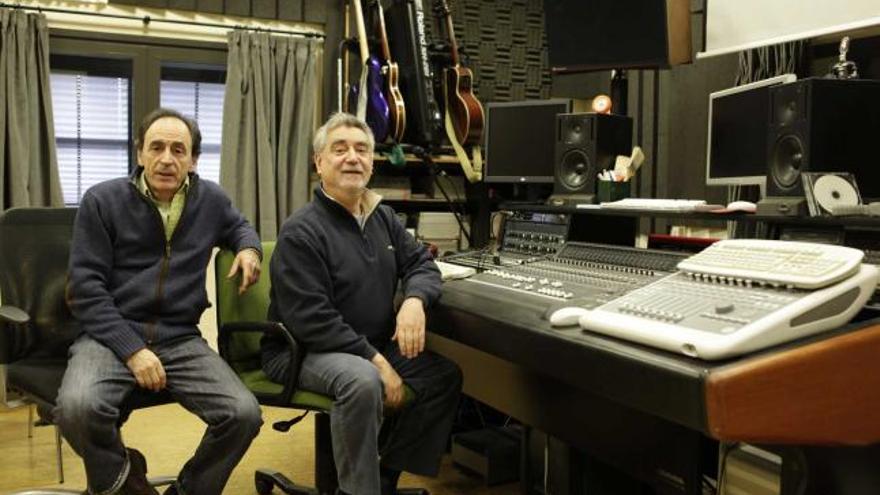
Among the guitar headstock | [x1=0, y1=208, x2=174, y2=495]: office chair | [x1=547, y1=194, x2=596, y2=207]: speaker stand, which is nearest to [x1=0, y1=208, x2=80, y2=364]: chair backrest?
[x1=0, y1=208, x2=174, y2=495]: office chair

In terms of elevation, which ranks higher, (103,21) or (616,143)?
(103,21)

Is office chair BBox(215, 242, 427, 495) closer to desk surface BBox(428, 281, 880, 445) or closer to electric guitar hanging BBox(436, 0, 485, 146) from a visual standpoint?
desk surface BBox(428, 281, 880, 445)

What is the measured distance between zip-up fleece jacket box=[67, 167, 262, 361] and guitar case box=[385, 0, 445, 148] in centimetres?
184

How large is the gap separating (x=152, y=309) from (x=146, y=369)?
0.22 m

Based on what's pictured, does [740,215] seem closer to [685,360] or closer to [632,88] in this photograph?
[685,360]

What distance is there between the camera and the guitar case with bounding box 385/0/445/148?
4008 mm

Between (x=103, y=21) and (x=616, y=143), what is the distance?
2.75 meters

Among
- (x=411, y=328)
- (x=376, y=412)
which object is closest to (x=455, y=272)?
(x=411, y=328)

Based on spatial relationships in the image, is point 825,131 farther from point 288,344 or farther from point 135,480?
point 135,480

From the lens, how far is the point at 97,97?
4.29 m

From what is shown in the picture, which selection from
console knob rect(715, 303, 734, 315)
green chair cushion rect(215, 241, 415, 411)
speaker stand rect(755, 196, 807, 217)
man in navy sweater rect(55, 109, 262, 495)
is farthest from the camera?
green chair cushion rect(215, 241, 415, 411)

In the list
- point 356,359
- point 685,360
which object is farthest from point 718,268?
point 356,359

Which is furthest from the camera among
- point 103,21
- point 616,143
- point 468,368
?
point 103,21

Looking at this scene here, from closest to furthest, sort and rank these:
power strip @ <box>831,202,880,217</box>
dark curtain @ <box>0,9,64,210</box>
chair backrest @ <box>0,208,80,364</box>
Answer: power strip @ <box>831,202,880,217</box>, chair backrest @ <box>0,208,80,364</box>, dark curtain @ <box>0,9,64,210</box>
